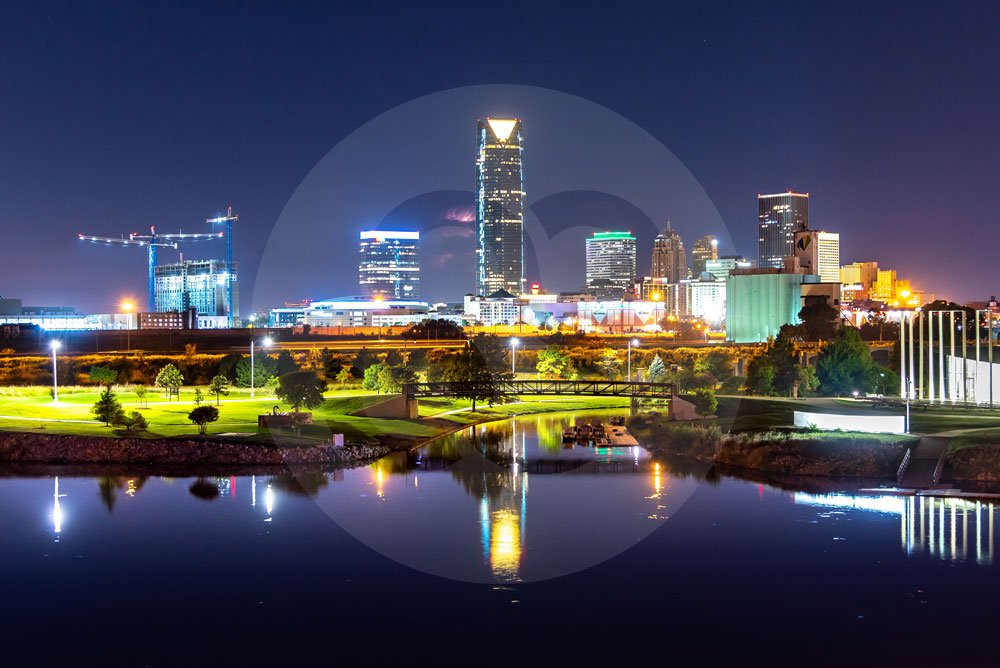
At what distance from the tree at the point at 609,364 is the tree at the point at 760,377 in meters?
19.3

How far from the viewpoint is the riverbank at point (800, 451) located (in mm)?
41594

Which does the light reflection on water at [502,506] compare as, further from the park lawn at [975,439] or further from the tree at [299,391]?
the tree at [299,391]

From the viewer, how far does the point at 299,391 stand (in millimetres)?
53312

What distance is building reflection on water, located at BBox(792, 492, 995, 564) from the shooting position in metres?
29.6

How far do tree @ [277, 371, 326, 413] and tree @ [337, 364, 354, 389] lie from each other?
20.9m

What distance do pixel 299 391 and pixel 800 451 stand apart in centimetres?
2598

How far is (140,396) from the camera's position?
58.8 m

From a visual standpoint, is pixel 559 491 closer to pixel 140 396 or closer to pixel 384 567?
pixel 384 567

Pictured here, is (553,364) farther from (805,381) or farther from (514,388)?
(805,381)

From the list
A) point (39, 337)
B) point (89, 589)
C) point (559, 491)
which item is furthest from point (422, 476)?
point (39, 337)

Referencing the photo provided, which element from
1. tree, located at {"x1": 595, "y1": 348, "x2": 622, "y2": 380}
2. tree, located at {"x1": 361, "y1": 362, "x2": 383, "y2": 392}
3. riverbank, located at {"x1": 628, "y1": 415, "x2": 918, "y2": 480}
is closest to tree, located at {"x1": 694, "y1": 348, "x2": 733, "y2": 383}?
tree, located at {"x1": 595, "y1": 348, "x2": 622, "y2": 380}

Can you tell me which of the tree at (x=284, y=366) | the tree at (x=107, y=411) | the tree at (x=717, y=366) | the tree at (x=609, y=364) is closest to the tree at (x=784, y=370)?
the tree at (x=717, y=366)

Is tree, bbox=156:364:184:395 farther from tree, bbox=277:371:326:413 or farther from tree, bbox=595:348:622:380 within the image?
tree, bbox=595:348:622:380

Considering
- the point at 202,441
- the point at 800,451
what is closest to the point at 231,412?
the point at 202,441
